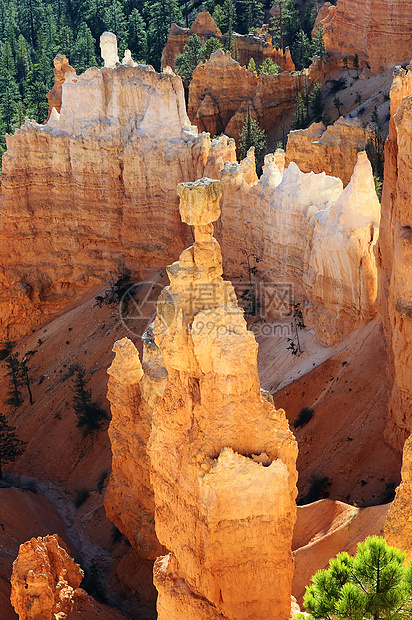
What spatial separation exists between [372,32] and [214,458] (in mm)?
48808

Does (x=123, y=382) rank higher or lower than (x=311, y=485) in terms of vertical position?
higher

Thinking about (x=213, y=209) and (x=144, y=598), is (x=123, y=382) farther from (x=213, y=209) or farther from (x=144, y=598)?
(x=213, y=209)

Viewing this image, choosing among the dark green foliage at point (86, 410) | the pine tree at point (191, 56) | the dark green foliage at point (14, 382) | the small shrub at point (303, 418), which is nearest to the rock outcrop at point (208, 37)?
the pine tree at point (191, 56)

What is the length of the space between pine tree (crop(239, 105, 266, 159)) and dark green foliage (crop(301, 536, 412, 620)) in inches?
1828

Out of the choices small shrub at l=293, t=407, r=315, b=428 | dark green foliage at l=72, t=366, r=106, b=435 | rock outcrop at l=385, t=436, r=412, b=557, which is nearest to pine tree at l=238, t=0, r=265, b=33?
dark green foliage at l=72, t=366, r=106, b=435

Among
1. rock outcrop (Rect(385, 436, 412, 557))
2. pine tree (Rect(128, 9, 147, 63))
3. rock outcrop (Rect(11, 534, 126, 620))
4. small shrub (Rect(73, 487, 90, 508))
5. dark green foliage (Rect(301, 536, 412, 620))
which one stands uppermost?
pine tree (Rect(128, 9, 147, 63))

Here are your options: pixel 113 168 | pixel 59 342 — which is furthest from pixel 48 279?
pixel 113 168

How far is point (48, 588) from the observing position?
1758cm

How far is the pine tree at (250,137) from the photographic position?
55.9 meters

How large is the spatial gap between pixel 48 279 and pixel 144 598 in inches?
802

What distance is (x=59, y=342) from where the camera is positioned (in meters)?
36.9

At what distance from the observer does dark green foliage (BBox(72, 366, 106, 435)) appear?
104 ft

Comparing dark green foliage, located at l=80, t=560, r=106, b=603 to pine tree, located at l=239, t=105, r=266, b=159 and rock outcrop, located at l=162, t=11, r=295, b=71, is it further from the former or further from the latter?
rock outcrop, located at l=162, t=11, r=295, b=71

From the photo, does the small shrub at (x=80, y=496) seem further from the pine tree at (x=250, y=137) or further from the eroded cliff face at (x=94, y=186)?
the pine tree at (x=250, y=137)
